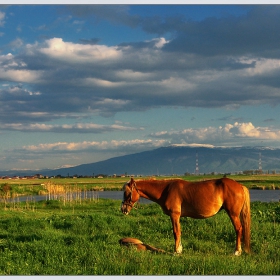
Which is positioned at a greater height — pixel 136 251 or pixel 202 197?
pixel 202 197

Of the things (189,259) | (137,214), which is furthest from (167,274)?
(137,214)

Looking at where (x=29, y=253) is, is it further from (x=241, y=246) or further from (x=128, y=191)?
(x=241, y=246)

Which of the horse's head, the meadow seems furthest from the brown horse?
the meadow

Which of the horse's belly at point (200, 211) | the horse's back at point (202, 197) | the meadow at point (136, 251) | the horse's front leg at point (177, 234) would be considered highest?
the horse's back at point (202, 197)

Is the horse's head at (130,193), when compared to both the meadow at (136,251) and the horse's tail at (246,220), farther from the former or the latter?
the horse's tail at (246,220)

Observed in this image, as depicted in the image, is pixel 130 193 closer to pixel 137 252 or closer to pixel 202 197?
pixel 137 252

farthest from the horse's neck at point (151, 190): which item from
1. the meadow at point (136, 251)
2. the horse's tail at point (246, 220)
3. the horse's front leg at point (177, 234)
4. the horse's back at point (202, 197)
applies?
the horse's tail at point (246, 220)

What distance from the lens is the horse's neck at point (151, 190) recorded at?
992 centimetres

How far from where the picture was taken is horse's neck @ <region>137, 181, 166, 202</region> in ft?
32.6

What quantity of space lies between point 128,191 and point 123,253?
1.43 metres

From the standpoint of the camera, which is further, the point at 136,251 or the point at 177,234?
the point at 177,234

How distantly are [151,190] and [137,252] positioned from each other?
5.02ft

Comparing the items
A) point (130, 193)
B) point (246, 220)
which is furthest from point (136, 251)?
point (246, 220)

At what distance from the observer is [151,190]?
9.95 metres
